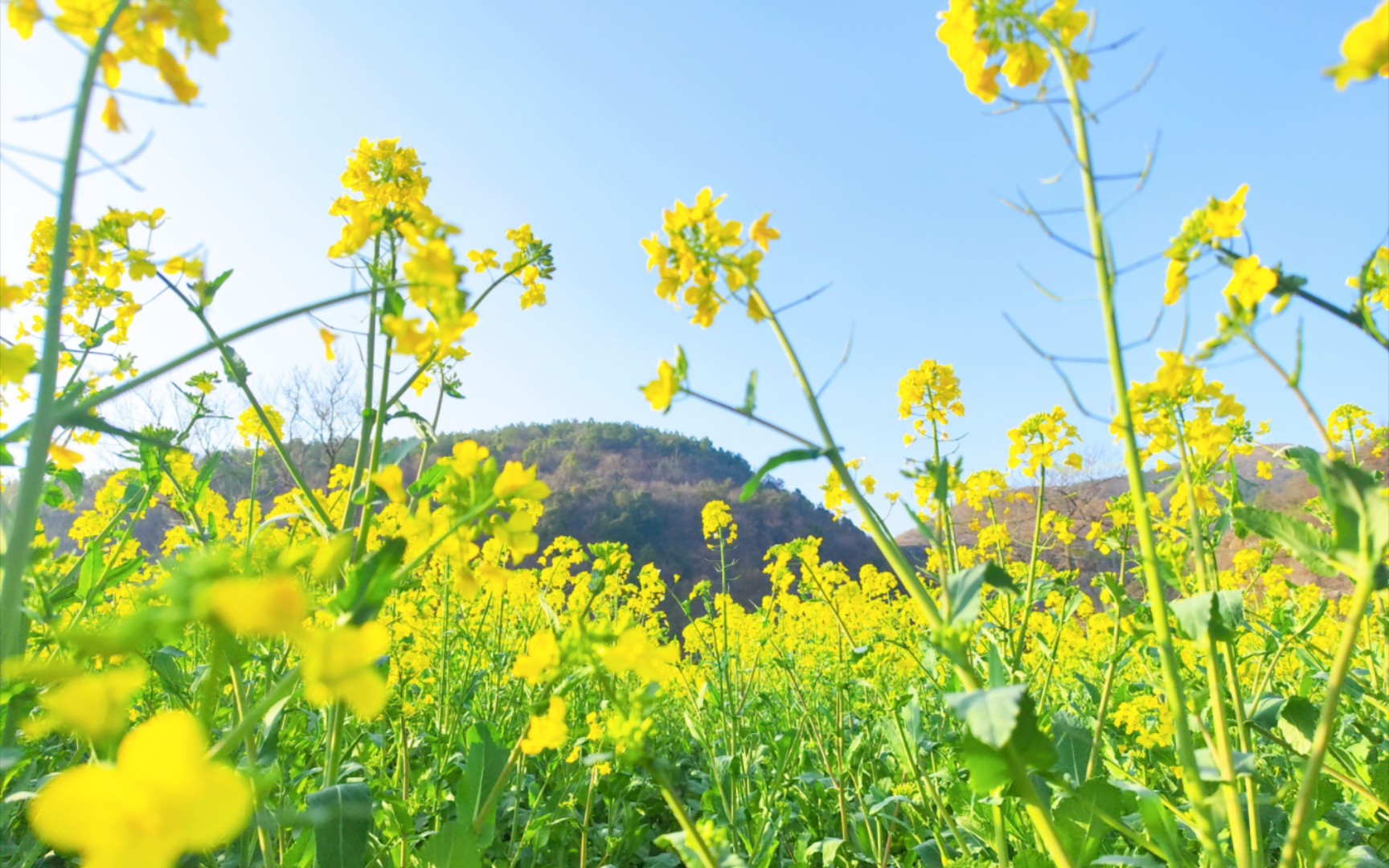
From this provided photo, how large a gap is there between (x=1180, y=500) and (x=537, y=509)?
2.29 metres

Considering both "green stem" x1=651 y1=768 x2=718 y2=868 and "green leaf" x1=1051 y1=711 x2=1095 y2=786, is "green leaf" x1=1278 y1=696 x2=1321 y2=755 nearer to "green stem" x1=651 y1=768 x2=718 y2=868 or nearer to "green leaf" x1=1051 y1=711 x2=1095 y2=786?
"green leaf" x1=1051 y1=711 x2=1095 y2=786

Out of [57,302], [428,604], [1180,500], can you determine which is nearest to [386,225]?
[57,302]

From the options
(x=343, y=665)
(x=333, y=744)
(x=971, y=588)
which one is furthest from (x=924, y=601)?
(x=333, y=744)

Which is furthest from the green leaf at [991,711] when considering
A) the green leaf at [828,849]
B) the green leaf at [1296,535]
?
the green leaf at [828,849]

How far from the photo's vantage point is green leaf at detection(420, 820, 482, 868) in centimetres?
147

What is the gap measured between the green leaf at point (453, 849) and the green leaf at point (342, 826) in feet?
0.58

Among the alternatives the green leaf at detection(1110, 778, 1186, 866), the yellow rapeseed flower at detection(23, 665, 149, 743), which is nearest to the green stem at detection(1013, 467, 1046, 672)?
the green leaf at detection(1110, 778, 1186, 866)

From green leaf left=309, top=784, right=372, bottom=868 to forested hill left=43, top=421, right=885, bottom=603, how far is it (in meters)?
12.9

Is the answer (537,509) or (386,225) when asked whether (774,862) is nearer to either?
(537,509)

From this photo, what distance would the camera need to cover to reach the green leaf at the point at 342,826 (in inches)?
52.1

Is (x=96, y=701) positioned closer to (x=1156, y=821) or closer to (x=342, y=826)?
(x=342, y=826)

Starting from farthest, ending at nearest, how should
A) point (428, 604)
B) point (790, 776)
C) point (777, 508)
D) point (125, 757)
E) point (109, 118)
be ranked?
1. point (777, 508)
2. point (428, 604)
3. point (790, 776)
4. point (109, 118)
5. point (125, 757)

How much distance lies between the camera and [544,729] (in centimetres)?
102

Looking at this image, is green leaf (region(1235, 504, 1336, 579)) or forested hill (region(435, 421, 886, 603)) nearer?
green leaf (region(1235, 504, 1336, 579))
